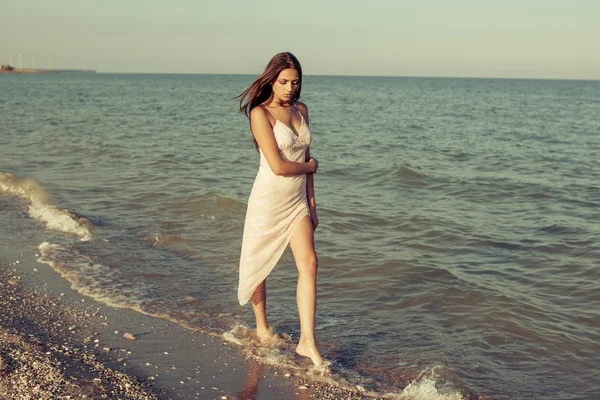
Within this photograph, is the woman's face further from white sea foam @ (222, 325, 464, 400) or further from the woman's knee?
white sea foam @ (222, 325, 464, 400)

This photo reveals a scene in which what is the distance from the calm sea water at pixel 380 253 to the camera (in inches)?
213

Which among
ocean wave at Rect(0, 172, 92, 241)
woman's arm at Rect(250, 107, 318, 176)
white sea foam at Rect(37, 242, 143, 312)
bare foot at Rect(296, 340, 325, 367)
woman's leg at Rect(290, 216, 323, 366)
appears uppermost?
woman's arm at Rect(250, 107, 318, 176)

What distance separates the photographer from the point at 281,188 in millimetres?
4711

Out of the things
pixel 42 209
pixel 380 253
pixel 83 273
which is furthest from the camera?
pixel 42 209

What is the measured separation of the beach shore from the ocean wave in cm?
290

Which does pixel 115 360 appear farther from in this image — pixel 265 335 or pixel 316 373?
pixel 316 373

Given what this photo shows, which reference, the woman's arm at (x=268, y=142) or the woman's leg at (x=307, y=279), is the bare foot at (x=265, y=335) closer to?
the woman's leg at (x=307, y=279)

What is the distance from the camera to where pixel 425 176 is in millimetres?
14906

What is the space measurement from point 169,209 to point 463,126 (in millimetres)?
21834

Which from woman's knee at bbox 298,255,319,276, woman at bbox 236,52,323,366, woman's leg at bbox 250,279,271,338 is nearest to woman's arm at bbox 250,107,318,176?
woman at bbox 236,52,323,366

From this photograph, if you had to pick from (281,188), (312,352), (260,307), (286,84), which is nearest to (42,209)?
(260,307)

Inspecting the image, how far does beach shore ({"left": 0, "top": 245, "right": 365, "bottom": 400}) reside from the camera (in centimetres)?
415

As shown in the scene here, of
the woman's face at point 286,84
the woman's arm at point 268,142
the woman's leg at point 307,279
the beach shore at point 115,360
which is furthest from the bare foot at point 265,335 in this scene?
the woman's face at point 286,84

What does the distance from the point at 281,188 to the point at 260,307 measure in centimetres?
111
